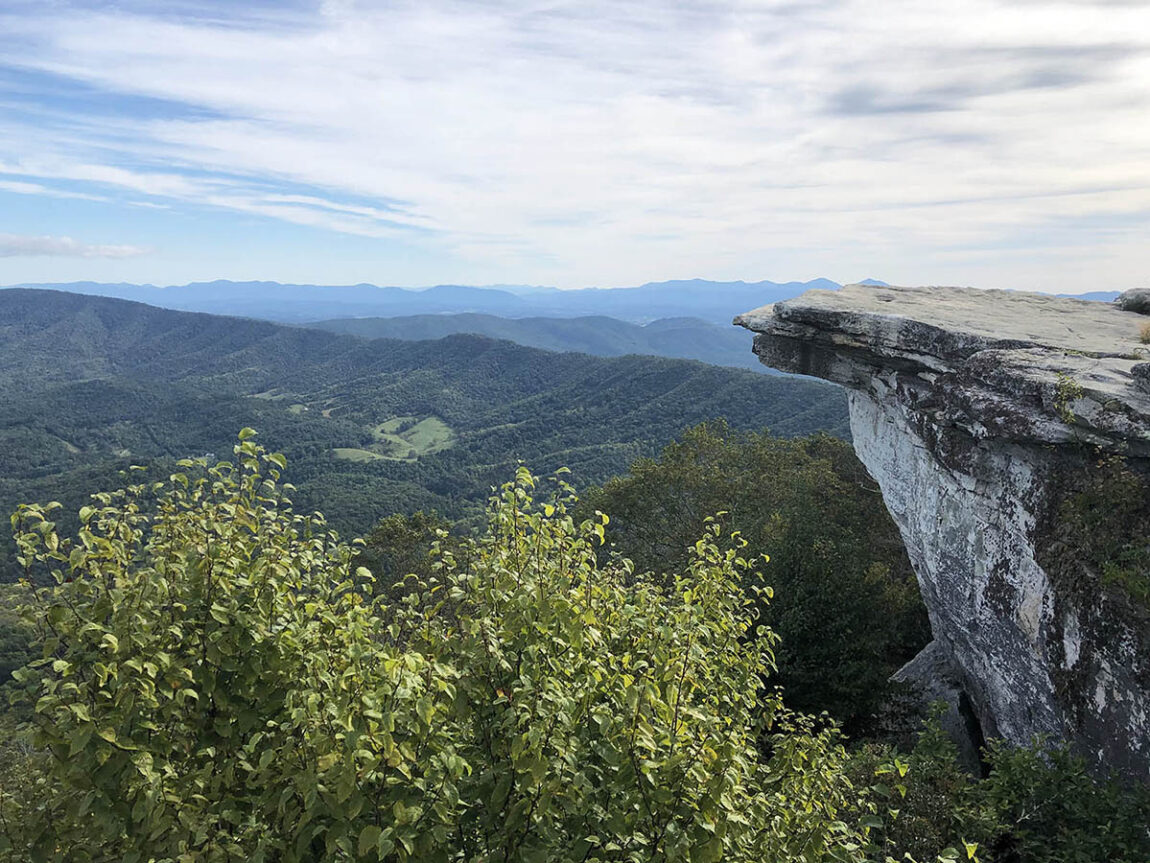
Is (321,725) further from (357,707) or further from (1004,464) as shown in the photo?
(1004,464)

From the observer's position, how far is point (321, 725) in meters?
4.98

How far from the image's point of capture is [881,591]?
21.1 metres

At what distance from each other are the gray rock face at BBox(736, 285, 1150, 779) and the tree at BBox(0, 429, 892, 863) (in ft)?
26.5

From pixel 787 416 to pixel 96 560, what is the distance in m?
138

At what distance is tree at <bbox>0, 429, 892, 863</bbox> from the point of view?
485 cm

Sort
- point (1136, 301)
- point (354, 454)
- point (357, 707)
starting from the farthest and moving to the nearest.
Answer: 1. point (354, 454)
2. point (1136, 301)
3. point (357, 707)

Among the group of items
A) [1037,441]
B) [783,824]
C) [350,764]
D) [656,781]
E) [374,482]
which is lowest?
[374,482]

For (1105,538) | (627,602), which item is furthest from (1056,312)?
(627,602)

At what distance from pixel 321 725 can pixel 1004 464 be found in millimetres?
13505

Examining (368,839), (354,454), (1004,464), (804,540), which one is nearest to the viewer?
(368,839)

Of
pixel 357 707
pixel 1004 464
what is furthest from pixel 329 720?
pixel 1004 464

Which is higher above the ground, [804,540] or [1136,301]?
[1136,301]

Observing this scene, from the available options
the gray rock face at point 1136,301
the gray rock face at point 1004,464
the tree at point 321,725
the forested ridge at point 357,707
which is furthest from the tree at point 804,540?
the gray rock face at point 1136,301

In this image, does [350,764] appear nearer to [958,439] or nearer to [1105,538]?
[1105,538]
